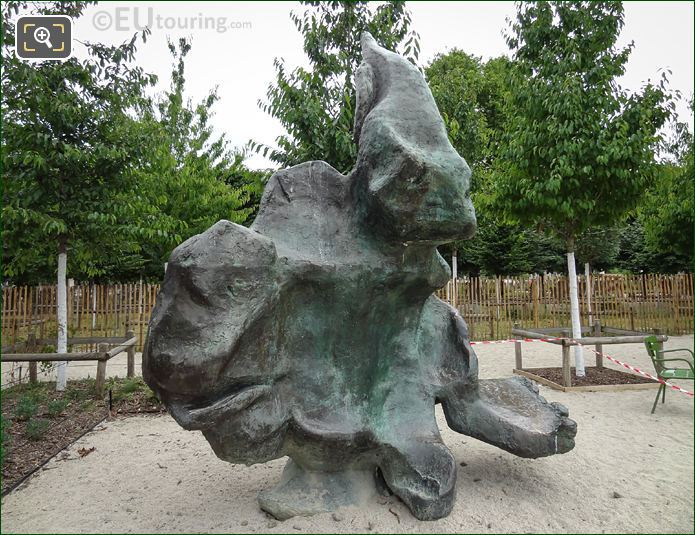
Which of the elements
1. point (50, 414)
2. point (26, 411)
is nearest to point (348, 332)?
point (26, 411)

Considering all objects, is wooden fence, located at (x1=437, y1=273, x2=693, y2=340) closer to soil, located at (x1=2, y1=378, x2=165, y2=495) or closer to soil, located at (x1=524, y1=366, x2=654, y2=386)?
soil, located at (x1=524, y1=366, x2=654, y2=386)

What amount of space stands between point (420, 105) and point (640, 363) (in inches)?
352

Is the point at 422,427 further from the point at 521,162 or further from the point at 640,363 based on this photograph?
the point at 640,363

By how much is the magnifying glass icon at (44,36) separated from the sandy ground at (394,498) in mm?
5335

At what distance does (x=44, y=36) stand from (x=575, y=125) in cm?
776

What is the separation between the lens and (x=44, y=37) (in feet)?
22.8

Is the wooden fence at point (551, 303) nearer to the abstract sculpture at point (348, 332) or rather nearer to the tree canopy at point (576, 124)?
the tree canopy at point (576, 124)

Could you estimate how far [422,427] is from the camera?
3.35m

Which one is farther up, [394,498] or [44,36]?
[44,36]

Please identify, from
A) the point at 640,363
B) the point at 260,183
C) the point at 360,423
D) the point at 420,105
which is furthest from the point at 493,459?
the point at 640,363

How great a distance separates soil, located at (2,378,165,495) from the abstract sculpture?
9.15 ft

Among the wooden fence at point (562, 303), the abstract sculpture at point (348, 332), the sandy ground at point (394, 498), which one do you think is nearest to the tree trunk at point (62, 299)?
the sandy ground at point (394, 498)

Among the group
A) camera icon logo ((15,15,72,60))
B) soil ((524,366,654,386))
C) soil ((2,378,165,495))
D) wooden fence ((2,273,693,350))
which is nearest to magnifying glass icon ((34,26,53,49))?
camera icon logo ((15,15,72,60))

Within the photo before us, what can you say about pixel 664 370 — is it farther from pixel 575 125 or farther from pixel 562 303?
pixel 562 303
